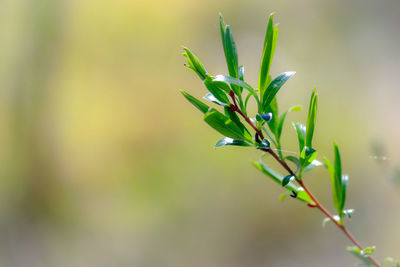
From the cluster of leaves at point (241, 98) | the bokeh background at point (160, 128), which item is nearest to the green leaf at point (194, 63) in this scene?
the cluster of leaves at point (241, 98)

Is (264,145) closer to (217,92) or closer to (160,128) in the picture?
(217,92)

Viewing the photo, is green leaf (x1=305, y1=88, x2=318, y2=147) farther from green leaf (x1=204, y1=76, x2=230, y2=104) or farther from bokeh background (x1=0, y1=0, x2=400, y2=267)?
bokeh background (x1=0, y1=0, x2=400, y2=267)

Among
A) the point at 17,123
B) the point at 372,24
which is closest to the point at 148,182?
the point at 17,123

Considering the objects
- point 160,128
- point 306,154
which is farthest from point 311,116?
point 160,128

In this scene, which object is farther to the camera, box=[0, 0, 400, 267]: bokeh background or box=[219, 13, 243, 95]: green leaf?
box=[0, 0, 400, 267]: bokeh background

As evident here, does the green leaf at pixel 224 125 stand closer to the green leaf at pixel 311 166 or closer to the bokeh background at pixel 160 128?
the green leaf at pixel 311 166

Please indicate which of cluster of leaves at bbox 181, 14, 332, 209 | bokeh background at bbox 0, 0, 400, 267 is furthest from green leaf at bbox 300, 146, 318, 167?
bokeh background at bbox 0, 0, 400, 267
